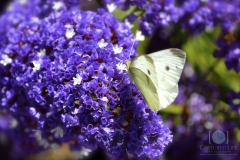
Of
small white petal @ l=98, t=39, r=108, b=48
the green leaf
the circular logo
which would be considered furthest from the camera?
the green leaf

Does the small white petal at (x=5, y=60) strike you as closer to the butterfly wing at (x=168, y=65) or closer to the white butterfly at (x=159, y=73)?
the white butterfly at (x=159, y=73)

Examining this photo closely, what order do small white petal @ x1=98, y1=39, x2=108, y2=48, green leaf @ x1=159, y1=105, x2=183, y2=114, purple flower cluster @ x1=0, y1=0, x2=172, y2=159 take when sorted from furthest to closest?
1. green leaf @ x1=159, y1=105, x2=183, y2=114
2. small white petal @ x1=98, y1=39, x2=108, y2=48
3. purple flower cluster @ x1=0, y1=0, x2=172, y2=159

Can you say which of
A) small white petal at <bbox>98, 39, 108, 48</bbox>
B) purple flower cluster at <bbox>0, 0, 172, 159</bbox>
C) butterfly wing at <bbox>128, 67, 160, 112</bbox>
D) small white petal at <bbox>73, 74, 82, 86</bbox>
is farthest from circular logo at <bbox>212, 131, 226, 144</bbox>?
small white petal at <bbox>73, 74, 82, 86</bbox>

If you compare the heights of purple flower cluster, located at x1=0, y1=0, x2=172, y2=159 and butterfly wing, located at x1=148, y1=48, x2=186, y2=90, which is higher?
butterfly wing, located at x1=148, y1=48, x2=186, y2=90

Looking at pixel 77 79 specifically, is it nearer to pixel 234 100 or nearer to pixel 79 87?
pixel 79 87

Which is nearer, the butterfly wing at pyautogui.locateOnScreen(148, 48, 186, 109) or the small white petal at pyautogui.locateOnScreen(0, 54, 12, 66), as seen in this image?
the butterfly wing at pyautogui.locateOnScreen(148, 48, 186, 109)

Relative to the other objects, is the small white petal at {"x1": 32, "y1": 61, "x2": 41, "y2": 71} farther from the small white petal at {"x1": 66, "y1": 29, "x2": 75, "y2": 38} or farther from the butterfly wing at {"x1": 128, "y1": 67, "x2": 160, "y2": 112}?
the butterfly wing at {"x1": 128, "y1": 67, "x2": 160, "y2": 112}
